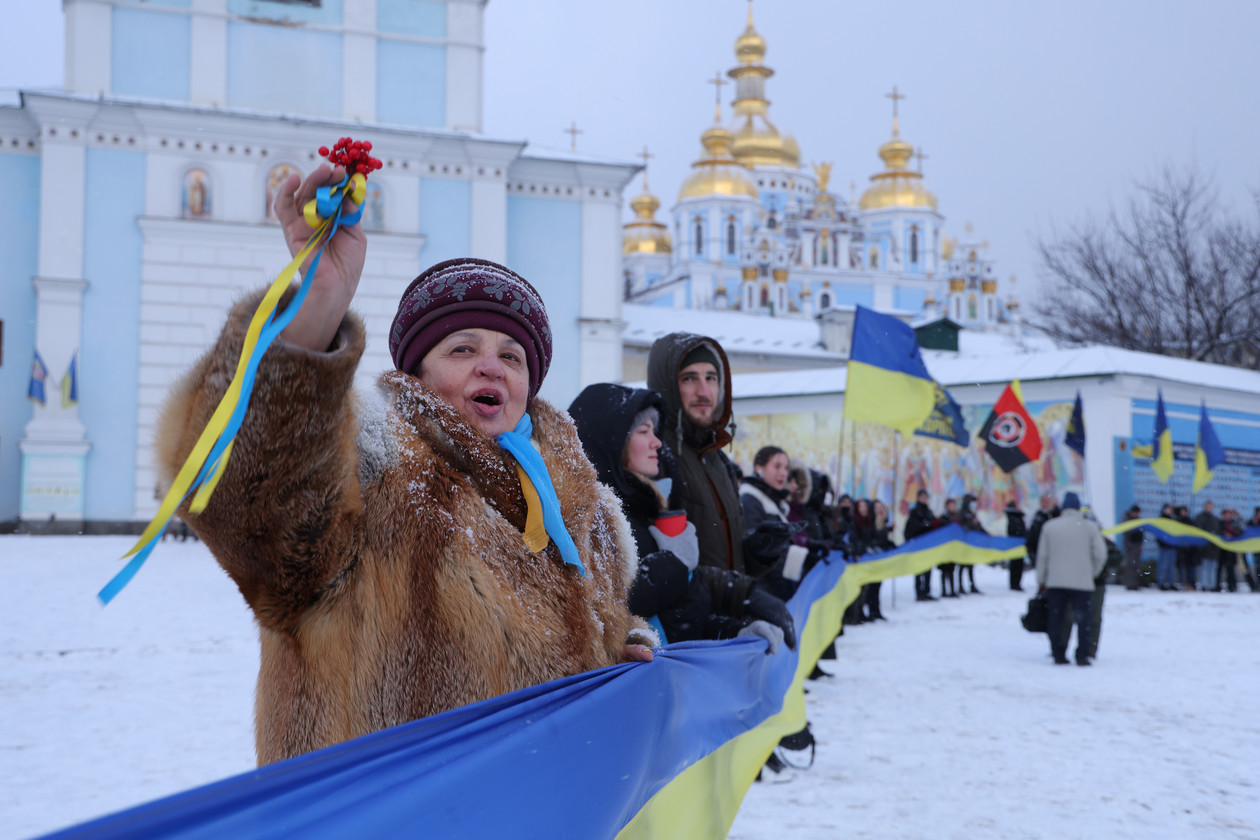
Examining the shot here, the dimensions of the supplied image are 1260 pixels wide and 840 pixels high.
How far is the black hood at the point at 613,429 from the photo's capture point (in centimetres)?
321

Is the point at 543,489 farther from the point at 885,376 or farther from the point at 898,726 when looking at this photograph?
the point at 885,376

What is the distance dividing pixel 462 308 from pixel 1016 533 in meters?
16.7

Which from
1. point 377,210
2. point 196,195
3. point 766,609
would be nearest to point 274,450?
point 766,609

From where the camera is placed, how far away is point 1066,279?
36.2m

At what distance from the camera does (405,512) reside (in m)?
1.64

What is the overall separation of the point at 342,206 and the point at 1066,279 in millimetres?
38056

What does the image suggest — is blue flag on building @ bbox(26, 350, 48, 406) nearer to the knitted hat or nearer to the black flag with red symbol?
the black flag with red symbol

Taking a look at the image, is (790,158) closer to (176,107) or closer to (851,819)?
(176,107)

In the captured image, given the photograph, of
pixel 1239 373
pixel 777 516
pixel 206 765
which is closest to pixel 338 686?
pixel 206 765

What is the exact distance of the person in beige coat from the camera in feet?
30.9

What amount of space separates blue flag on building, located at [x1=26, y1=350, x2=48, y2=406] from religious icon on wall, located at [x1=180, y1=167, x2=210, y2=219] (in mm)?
4637

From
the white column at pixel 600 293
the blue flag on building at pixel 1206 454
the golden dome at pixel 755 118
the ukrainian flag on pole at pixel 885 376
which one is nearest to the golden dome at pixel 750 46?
the golden dome at pixel 755 118

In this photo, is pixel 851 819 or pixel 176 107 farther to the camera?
pixel 176 107

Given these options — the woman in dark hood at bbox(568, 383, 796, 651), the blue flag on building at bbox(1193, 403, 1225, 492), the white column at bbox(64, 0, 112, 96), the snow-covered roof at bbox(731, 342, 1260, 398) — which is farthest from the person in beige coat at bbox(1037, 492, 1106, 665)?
the white column at bbox(64, 0, 112, 96)
